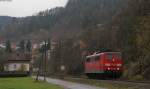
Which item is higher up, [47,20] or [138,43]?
[47,20]

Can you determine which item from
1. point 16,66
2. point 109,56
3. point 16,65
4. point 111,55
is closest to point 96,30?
point 16,66

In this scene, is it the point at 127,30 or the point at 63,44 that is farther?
the point at 63,44

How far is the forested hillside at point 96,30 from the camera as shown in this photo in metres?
62.3

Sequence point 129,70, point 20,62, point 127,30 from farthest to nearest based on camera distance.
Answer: point 20,62
point 127,30
point 129,70

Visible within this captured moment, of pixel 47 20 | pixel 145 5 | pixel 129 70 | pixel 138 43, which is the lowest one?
pixel 129 70

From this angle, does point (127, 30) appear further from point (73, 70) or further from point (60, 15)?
point (60, 15)

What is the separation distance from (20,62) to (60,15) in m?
52.9

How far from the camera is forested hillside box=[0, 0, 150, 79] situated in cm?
6233

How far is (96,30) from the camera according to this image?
341 feet

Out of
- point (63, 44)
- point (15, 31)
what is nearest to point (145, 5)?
point (63, 44)

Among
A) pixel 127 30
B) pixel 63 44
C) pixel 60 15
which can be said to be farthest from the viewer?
pixel 60 15

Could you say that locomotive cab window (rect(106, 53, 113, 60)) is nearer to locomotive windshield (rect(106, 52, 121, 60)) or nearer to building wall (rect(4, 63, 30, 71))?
locomotive windshield (rect(106, 52, 121, 60))

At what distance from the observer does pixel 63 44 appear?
11588 centimetres

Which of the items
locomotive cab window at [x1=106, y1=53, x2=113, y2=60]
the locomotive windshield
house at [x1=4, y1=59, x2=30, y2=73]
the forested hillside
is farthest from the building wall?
locomotive cab window at [x1=106, y1=53, x2=113, y2=60]
